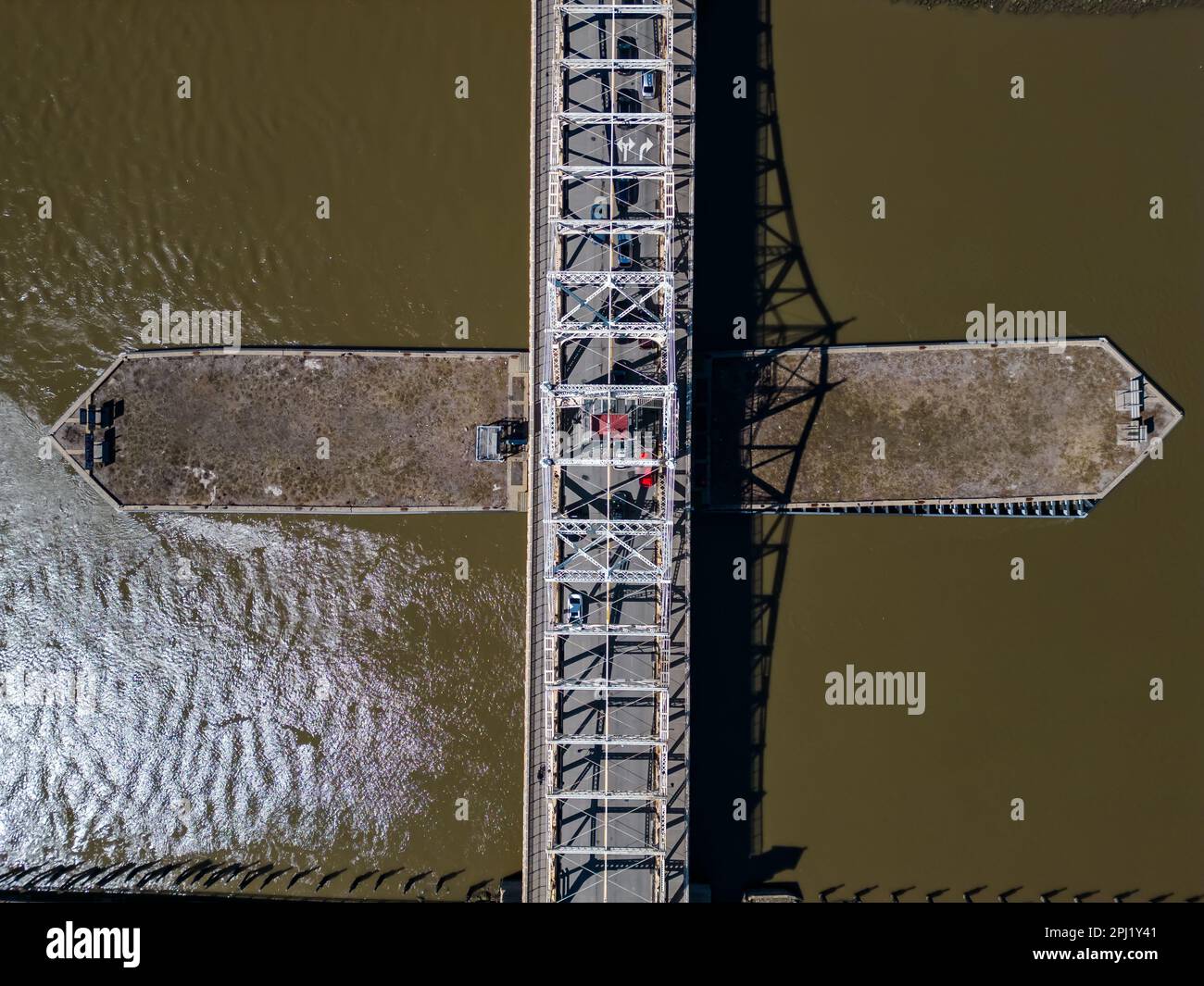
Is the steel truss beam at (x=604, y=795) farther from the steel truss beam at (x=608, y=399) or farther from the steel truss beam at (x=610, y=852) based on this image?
the steel truss beam at (x=610, y=852)

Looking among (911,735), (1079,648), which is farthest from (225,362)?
(1079,648)

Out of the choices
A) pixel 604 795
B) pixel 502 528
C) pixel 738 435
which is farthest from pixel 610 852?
pixel 738 435

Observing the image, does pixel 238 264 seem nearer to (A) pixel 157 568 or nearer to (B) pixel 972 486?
(A) pixel 157 568

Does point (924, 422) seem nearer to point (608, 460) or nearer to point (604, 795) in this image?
point (608, 460)

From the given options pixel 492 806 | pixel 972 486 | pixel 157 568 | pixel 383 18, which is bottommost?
pixel 492 806

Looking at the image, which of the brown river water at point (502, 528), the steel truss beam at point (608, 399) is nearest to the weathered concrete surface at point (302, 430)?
the brown river water at point (502, 528)

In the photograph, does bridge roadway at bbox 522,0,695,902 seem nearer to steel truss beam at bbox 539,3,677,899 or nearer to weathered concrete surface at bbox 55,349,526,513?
steel truss beam at bbox 539,3,677,899
